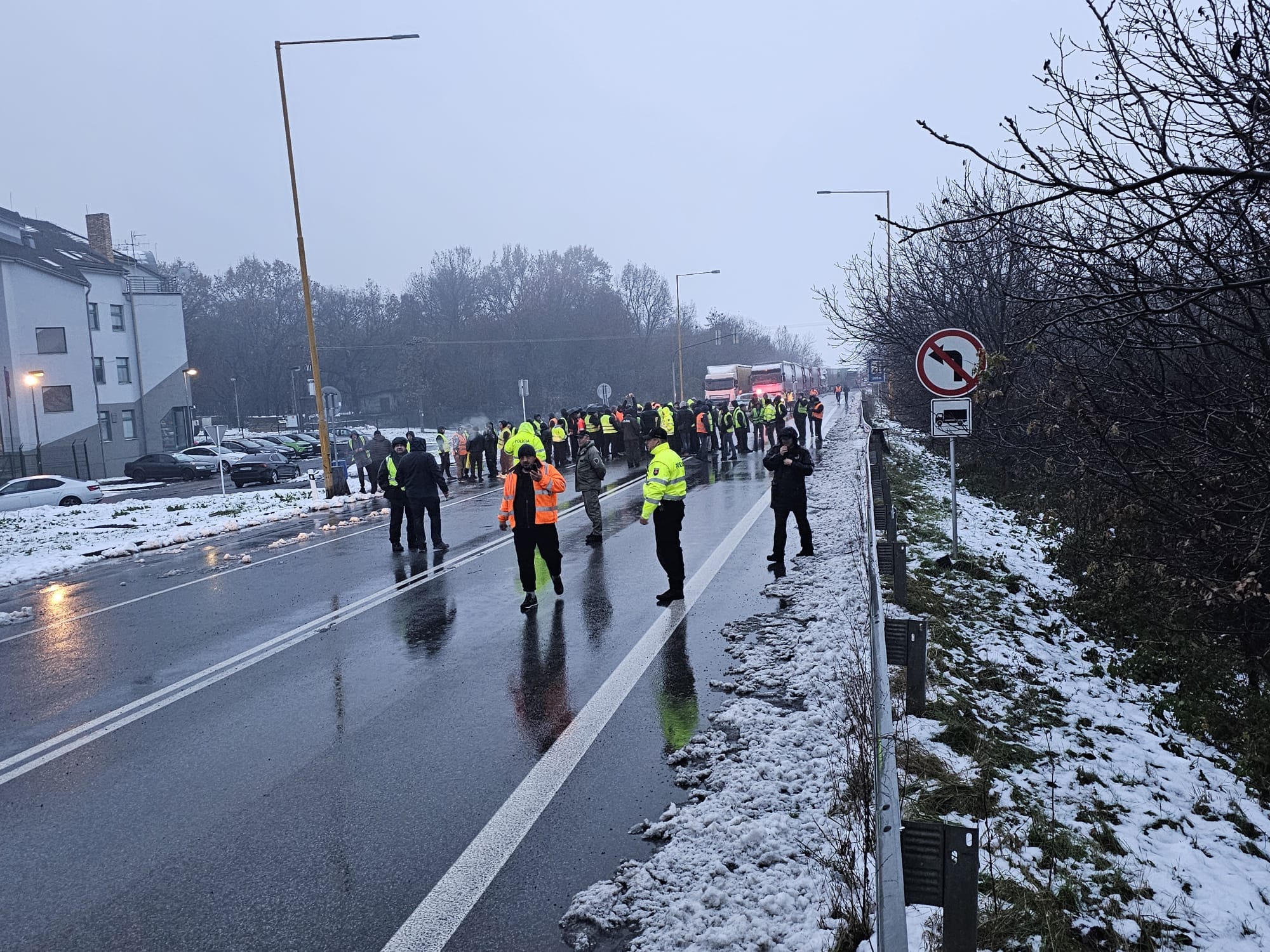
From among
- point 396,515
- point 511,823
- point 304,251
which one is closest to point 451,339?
point 304,251

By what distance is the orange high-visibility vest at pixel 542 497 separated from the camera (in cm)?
1045

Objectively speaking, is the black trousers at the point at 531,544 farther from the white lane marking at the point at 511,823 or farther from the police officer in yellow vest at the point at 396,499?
the police officer in yellow vest at the point at 396,499

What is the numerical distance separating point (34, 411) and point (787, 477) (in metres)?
39.5

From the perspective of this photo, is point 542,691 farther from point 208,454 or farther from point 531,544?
point 208,454

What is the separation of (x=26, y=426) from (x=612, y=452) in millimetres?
27488

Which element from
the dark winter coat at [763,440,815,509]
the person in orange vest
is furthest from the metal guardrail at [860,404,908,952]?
the dark winter coat at [763,440,815,509]

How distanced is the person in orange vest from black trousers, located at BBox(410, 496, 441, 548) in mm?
4144

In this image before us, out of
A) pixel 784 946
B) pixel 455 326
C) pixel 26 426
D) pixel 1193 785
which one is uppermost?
pixel 455 326

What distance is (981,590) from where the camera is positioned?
10.5 meters

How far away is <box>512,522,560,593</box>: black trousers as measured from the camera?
1043 centimetres

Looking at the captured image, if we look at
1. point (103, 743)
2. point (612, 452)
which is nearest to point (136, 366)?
point (612, 452)

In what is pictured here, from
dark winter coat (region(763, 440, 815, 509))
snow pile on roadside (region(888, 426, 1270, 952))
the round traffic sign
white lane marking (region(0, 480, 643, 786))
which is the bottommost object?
snow pile on roadside (region(888, 426, 1270, 952))

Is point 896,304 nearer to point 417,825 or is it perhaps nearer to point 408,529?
point 408,529

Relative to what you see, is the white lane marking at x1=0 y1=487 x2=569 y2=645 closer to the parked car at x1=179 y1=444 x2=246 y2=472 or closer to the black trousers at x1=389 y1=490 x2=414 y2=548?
the black trousers at x1=389 y1=490 x2=414 y2=548
